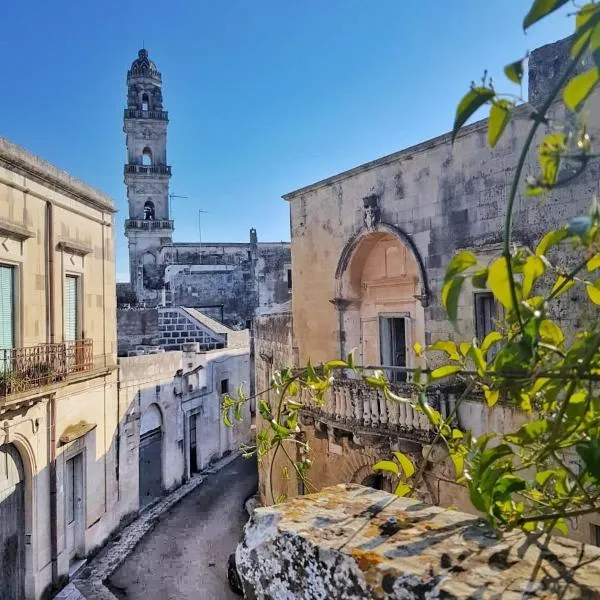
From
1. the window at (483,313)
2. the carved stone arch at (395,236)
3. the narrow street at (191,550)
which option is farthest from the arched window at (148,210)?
the window at (483,313)

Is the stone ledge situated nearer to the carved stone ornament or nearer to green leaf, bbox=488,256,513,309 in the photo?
green leaf, bbox=488,256,513,309

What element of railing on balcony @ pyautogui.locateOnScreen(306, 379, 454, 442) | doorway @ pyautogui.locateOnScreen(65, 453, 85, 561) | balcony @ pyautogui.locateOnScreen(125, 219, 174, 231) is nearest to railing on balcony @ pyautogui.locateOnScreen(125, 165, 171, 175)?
balcony @ pyautogui.locateOnScreen(125, 219, 174, 231)

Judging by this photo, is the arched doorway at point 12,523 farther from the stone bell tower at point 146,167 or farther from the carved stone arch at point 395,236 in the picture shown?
the stone bell tower at point 146,167

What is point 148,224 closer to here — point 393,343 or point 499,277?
point 393,343

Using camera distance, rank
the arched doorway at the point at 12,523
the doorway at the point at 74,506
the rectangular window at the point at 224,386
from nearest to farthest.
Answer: the arched doorway at the point at 12,523 < the doorway at the point at 74,506 < the rectangular window at the point at 224,386

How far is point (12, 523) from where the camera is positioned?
1026 cm

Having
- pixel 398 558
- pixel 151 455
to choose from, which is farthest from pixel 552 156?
pixel 151 455

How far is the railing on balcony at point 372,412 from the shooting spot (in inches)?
321

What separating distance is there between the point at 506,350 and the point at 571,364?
0.18 meters

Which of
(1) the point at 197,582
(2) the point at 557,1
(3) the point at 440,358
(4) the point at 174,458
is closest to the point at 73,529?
(1) the point at 197,582

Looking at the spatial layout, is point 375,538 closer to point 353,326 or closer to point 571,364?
point 571,364

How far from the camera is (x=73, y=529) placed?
40.1ft

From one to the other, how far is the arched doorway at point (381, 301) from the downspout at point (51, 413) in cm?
580

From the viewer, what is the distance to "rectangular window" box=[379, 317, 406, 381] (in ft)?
33.6
